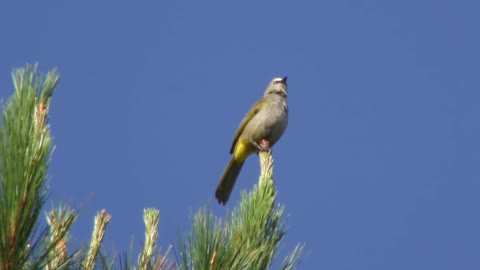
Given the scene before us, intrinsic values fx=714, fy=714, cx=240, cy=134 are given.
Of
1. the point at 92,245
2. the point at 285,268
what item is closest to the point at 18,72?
the point at 92,245

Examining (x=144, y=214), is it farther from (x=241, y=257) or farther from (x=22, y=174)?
(x=22, y=174)

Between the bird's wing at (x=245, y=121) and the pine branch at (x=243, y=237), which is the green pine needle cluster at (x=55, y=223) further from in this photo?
the bird's wing at (x=245, y=121)

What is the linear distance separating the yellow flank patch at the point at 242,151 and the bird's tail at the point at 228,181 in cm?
6

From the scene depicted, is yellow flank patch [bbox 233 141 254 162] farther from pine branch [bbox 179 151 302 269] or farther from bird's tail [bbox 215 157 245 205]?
pine branch [bbox 179 151 302 269]

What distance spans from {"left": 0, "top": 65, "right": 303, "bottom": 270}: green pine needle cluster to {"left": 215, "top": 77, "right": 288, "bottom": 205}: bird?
5.94 metres

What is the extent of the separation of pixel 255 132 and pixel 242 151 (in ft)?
1.16

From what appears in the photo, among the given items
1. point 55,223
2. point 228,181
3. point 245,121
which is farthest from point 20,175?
point 245,121

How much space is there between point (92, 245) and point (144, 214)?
13.5 inches

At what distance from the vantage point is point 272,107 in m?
9.28

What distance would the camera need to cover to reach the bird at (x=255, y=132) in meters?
8.88

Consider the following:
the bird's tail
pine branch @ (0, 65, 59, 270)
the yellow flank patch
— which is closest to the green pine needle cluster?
pine branch @ (0, 65, 59, 270)

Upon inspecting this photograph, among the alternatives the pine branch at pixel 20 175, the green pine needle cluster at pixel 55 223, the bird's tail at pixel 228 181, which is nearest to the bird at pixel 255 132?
the bird's tail at pixel 228 181

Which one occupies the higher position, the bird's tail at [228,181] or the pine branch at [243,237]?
the bird's tail at [228,181]

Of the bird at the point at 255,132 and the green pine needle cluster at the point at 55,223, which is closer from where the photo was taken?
the green pine needle cluster at the point at 55,223
